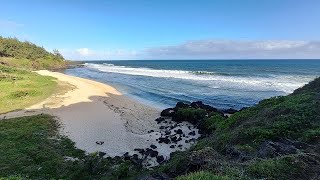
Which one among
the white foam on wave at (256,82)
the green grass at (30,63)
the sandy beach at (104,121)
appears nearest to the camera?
the sandy beach at (104,121)

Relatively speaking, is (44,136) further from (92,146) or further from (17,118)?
(17,118)

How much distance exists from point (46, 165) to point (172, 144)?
7815 mm

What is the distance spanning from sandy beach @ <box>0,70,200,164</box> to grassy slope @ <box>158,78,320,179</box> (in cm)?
558

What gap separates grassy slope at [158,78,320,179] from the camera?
7859 millimetres

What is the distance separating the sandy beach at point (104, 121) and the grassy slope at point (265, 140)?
5578mm

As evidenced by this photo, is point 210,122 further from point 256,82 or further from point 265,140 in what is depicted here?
point 256,82

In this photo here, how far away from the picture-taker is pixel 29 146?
661 inches

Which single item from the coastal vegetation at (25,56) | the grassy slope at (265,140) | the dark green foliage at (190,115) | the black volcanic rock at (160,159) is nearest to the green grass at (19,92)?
the dark green foliage at (190,115)

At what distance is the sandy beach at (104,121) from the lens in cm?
1870

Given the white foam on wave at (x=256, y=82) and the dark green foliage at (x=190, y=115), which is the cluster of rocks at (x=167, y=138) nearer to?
the dark green foliage at (x=190, y=115)

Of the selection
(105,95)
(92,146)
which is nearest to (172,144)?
(92,146)

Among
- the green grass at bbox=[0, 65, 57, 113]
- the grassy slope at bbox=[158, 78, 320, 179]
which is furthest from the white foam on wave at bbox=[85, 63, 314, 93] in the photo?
the grassy slope at bbox=[158, 78, 320, 179]

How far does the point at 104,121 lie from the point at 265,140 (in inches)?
625

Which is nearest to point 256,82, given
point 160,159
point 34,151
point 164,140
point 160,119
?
point 160,119
